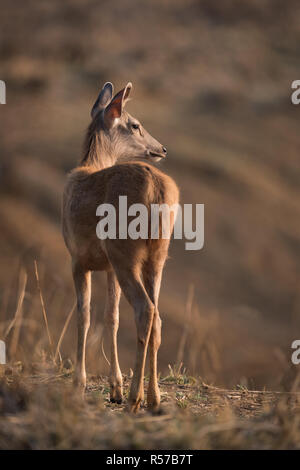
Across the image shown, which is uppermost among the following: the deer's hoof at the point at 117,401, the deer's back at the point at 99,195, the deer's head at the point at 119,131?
the deer's head at the point at 119,131

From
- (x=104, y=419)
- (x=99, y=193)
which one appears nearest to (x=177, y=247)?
(x=99, y=193)

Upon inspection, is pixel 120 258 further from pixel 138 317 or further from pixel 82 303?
pixel 82 303

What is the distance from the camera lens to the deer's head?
21.5 feet

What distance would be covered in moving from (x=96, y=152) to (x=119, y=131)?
47cm

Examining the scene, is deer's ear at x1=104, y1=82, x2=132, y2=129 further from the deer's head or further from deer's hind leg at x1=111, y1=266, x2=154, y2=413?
deer's hind leg at x1=111, y1=266, x2=154, y2=413

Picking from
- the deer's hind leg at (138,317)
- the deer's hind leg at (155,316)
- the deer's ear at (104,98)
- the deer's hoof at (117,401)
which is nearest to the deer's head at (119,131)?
the deer's ear at (104,98)

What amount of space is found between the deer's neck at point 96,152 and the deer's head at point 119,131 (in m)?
0.02

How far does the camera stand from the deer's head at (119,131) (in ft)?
21.5

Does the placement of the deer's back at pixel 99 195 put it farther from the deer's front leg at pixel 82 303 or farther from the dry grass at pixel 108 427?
the dry grass at pixel 108 427

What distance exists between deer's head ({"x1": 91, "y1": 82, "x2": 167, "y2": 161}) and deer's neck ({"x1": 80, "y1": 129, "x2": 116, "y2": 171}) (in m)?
0.02

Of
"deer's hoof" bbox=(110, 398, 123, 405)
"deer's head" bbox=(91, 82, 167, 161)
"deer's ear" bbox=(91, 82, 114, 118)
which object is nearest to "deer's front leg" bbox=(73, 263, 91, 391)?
"deer's hoof" bbox=(110, 398, 123, 405)

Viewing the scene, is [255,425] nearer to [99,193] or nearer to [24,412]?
[24,412]
